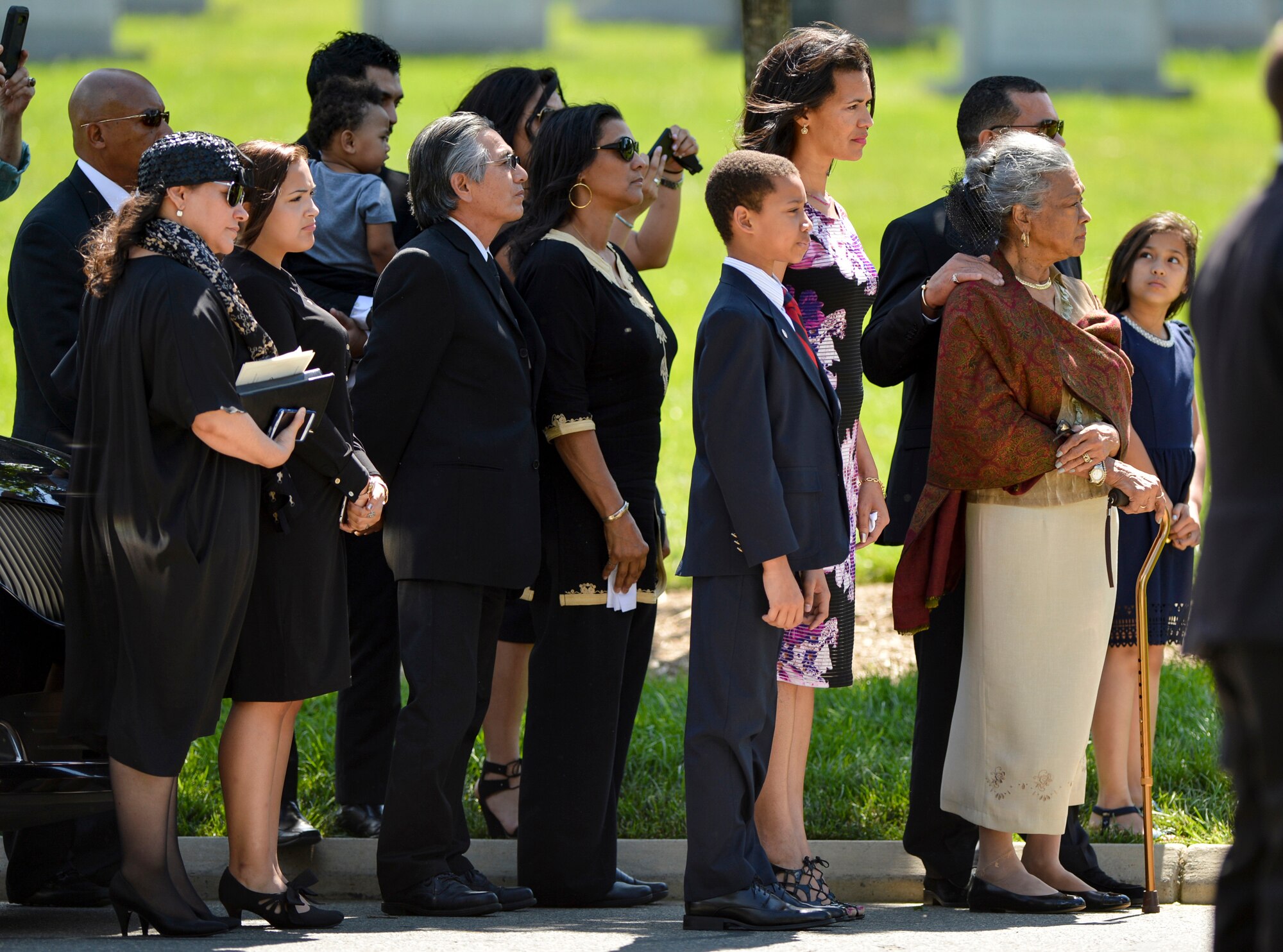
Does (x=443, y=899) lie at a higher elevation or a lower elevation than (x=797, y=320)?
lower

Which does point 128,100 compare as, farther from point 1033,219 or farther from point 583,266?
point 1033,219

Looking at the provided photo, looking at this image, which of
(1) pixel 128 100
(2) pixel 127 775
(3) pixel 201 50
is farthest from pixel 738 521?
(3) pixel 201 50

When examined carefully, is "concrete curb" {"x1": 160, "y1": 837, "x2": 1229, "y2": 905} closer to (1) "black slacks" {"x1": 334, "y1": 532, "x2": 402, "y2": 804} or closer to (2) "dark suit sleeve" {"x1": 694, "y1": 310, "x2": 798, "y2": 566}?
(1) "black slacks" {"x1": 334, "y1": 532, "x2": 402, "y2": 804}

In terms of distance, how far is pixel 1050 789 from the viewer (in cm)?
516

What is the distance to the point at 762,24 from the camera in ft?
27.5

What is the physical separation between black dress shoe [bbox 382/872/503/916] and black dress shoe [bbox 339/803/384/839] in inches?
33.8

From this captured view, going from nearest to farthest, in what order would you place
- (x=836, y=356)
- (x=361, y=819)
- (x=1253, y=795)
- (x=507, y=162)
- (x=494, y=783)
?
(x=1253, y=795) → (x=507, y=162) → (x=836, y=356) → (x=361, y=819) → (x=494, y=783)

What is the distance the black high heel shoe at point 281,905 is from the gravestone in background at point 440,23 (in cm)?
3377

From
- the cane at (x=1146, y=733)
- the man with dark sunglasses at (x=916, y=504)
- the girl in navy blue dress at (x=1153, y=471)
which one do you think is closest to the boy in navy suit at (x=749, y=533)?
the man with dark sunglasses at (x=916, y=504)

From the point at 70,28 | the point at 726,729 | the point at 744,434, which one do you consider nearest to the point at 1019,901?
the point at 726,729

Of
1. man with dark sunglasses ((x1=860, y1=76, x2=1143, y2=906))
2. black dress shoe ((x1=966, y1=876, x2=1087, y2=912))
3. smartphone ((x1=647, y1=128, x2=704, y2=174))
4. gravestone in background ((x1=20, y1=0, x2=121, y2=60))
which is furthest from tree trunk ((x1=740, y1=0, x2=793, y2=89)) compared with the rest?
gravestone in background ((x1=20, y1=0, x2=121, y2=60))

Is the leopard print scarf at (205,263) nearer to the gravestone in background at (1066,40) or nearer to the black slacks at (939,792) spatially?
the black slacks at (939,792)

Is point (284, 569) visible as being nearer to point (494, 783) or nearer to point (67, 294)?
point (67, 294)

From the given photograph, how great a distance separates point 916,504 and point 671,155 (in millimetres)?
1596
